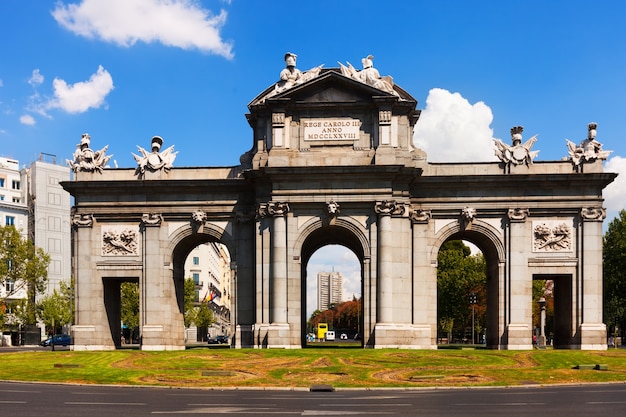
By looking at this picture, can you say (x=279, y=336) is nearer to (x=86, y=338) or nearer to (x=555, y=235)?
(x=86, y=338)

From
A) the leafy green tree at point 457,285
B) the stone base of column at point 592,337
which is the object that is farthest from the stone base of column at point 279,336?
the leafy green tree at point 457,285

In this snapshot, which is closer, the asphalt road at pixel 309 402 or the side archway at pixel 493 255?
the asphalt road at pixel 309 402

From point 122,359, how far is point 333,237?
2220cm

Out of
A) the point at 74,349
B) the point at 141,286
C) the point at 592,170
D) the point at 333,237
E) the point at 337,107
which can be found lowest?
the point at 74,349

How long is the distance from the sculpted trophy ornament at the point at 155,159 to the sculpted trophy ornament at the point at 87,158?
280cm

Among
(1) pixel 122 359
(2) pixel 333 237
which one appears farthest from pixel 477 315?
(1) pixel 122 359

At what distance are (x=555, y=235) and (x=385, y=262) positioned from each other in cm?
1376

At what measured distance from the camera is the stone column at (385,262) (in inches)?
2233

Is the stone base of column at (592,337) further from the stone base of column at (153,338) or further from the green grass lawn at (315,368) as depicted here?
the stone base of column at (153,338)

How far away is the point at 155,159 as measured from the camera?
62156 mm

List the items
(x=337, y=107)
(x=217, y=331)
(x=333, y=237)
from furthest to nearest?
(x=217, y=331)
(x=333, y=237)
(x=337, y=107)

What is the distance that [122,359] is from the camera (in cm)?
4897

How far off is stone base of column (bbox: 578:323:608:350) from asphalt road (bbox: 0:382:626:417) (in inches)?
858

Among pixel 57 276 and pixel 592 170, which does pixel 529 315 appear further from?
pixel 57 276
